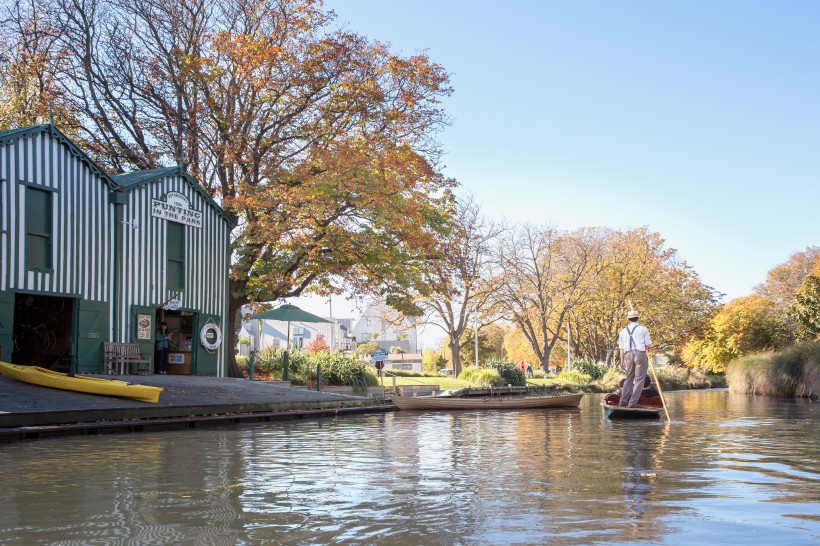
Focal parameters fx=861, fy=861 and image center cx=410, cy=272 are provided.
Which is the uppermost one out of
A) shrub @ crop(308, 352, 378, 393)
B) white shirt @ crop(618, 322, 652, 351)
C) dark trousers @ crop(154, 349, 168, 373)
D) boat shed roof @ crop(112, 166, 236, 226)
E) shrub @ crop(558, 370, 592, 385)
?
boat shed roof @ crop(112, 166, 236, 226)

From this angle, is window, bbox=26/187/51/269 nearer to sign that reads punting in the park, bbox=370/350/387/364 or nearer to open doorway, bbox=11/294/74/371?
open doorway, bbox=11/294/74/371

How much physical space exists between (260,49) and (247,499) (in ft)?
70.7

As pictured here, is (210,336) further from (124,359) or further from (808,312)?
(808,312)

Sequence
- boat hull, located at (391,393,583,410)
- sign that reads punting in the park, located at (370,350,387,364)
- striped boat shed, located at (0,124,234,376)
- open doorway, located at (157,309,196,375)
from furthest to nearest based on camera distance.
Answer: open doorway, located at (157,309,196,375)
sign that reads punting in the park, located at (370,350,387,364)
boat hull, located at (391,393,583,410)
striped boat shed, located at (0,124,234,376)

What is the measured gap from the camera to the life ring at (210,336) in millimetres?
26969

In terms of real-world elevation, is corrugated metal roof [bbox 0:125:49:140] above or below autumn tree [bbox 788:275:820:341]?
above

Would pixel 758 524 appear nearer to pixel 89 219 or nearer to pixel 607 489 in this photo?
pixel 607 489

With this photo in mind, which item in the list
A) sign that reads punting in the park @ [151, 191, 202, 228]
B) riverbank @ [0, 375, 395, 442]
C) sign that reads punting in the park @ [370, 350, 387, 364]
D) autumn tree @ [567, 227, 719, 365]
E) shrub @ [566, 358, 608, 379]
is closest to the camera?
riverbank @ [0, 375, 395, 442]

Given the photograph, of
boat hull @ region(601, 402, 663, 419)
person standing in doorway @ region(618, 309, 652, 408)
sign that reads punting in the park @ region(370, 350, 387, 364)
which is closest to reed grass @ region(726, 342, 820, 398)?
boat hull @ region(601, 402, 663, 419)

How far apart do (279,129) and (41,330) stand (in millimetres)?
10033

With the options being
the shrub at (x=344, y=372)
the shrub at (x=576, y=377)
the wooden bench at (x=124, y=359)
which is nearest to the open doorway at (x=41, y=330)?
the wooden bench at (x=124, y=359)

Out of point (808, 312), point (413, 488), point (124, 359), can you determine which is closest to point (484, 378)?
point (808, 312)

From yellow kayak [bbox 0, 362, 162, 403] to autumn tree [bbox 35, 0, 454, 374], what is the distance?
8.84m

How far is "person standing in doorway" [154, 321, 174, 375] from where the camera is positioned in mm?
25859
